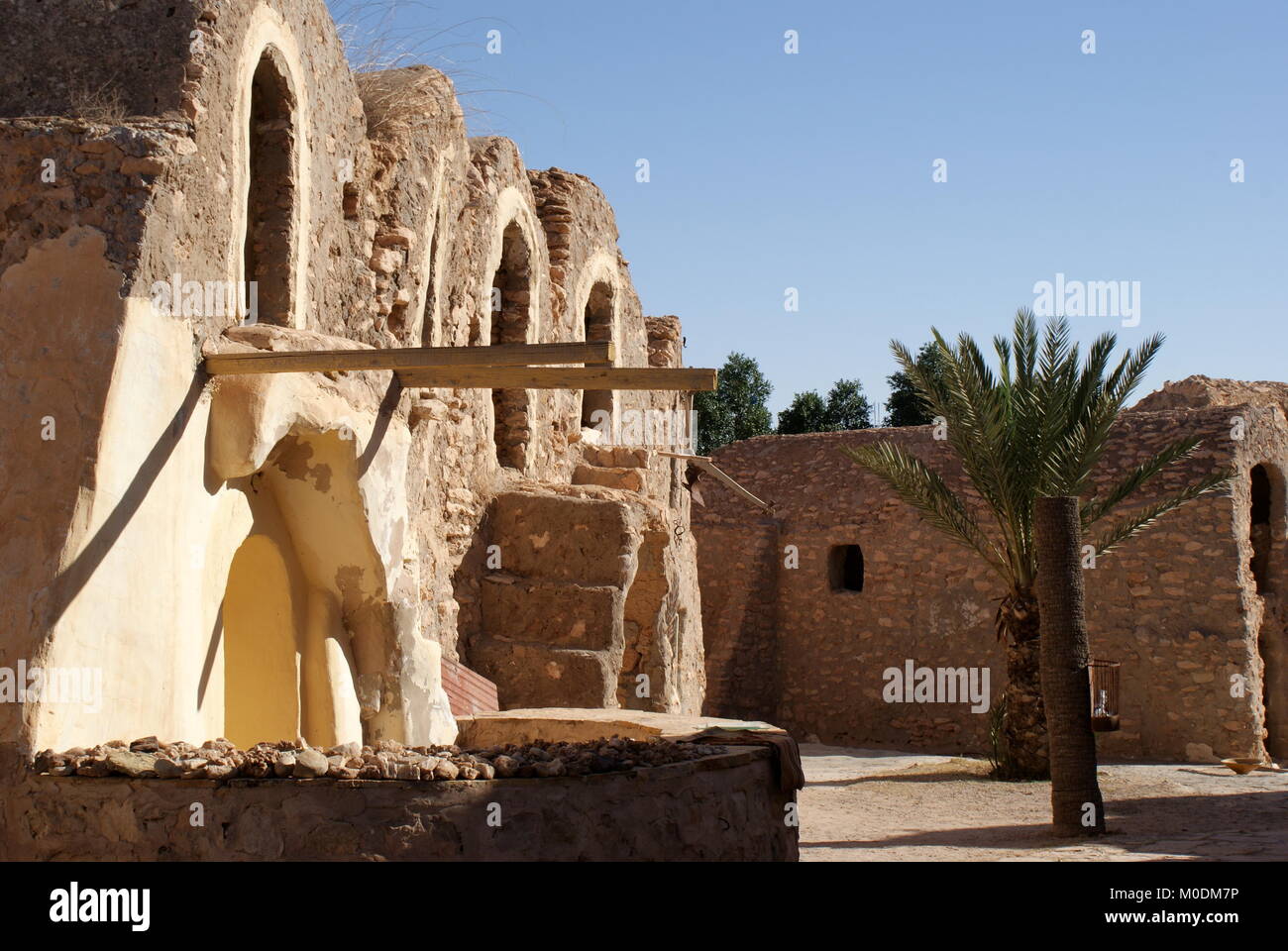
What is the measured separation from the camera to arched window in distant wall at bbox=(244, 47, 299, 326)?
747 cm

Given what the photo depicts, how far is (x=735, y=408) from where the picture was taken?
106ft

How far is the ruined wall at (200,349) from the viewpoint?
5168 millimetres

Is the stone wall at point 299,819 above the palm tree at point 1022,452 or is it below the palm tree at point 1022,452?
below

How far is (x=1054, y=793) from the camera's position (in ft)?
32.8

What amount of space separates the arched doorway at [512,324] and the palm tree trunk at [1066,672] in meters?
4.71

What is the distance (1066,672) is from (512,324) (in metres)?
6.01

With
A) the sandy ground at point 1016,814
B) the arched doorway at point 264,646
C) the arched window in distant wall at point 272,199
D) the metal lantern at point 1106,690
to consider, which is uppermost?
the arched window in distant wall at point 272,199

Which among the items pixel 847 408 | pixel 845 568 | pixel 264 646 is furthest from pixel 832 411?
pixel 264 646

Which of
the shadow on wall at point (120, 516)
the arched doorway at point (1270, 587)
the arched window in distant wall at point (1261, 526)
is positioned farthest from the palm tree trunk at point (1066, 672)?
the arched window in distant wall at point (1261, 526)

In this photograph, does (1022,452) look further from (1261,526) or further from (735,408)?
(735,408)

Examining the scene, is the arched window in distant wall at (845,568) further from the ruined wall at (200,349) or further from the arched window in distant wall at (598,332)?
the ruined wall at (200,349)

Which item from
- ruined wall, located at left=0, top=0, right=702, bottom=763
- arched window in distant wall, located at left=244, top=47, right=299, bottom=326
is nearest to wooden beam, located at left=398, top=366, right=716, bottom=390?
ruined wall, located at left=0, top=0, right=702, bottom=763
